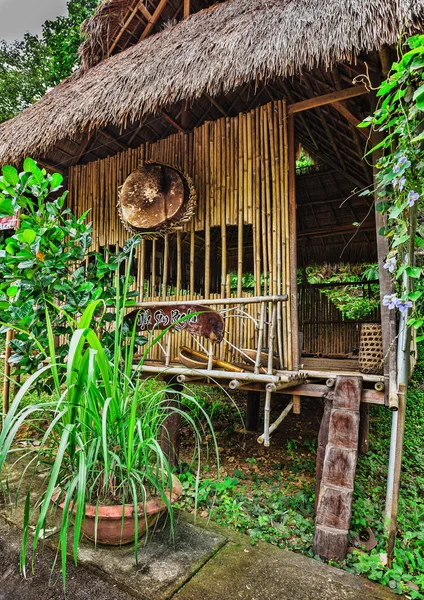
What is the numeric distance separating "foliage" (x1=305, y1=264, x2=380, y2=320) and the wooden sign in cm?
424

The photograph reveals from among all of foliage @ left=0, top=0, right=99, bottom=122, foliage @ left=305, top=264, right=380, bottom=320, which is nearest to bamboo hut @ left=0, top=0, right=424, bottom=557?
foliage @ left=305, top=264, right=380, bottom=320

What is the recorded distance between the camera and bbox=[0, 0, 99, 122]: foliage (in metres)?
9.23

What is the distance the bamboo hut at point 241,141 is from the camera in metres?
2.37

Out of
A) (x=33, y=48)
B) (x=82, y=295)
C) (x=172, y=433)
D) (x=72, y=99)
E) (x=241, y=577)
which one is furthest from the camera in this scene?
(x=33, y=48)

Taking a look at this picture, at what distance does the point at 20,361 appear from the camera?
2551mm

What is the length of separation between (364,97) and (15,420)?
3.61 m

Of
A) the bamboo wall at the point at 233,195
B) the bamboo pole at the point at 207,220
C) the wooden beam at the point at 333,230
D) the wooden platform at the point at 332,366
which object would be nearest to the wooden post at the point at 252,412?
the wooden platform at the point at 332,366

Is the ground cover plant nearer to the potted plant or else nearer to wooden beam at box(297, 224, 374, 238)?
the potted plant

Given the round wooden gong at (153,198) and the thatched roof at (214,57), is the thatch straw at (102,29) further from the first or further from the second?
the round wooden gong at (153,198)

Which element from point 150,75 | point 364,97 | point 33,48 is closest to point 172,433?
point 150,75

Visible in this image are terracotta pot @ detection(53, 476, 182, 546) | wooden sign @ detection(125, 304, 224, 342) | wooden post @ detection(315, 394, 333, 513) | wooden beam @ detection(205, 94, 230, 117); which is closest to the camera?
terracotta pot @ detection(53, 476, 182, 546)

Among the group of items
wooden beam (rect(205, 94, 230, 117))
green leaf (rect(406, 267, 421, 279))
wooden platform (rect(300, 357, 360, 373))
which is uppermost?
wooden beam (rect(205, 94, 230, 117))

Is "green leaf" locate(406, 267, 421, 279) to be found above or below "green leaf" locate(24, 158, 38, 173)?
below

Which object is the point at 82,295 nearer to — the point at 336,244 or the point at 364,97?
the point at 364,97
